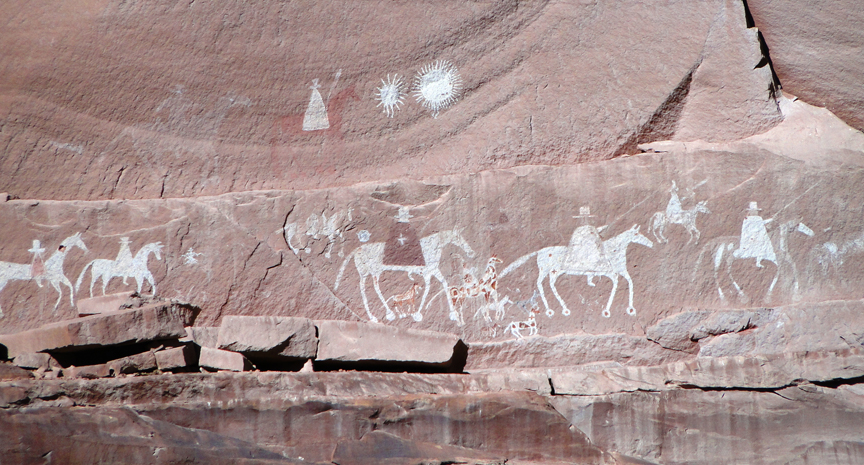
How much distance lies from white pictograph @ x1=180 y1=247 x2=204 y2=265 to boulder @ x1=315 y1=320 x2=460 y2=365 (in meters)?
0.91

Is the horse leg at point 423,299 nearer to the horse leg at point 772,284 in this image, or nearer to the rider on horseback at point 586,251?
the rider on horseback at point 586,251

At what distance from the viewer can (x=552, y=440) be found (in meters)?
4.26

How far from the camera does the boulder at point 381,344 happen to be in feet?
15.1

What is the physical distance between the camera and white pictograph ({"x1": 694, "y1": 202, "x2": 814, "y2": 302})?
4.86 m

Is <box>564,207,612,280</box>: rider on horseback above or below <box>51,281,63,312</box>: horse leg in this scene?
above

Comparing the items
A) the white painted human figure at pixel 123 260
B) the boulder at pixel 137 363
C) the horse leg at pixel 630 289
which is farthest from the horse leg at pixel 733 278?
the white painted human figure at pixel 123 260

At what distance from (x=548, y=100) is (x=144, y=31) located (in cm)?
276

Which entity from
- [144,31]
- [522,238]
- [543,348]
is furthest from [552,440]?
[144,31]

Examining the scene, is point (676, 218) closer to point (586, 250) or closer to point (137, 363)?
point (586, 250)

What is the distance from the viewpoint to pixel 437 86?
5.50 meters

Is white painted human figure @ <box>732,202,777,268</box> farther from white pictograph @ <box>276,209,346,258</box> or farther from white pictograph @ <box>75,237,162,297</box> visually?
white pictograph @ <box>75,237,162,297</box>

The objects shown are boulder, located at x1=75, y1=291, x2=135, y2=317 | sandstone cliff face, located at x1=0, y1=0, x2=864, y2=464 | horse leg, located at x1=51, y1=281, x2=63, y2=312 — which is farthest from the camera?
horse leg, located at x1=51, y1=281, x2=63, y2=312

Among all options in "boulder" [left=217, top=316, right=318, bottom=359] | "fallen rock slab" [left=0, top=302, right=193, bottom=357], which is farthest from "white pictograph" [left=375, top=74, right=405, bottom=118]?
"fallen rock slab" [left=0, top=302, right=193, bottom=357]

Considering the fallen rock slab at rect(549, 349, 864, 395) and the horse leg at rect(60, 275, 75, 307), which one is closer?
the fallen rock slab at rect(549, 349, 864, 395)
